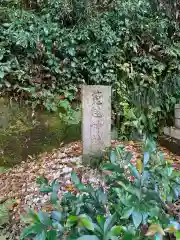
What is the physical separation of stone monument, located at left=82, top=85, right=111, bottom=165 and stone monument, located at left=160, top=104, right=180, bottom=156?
3.95ft

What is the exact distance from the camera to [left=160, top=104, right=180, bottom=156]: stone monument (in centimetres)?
409

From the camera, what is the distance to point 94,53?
498 centimetres

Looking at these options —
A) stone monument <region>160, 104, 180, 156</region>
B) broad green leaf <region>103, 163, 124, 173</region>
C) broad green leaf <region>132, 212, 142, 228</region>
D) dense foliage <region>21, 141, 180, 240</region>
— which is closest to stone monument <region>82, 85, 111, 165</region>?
stone monument <region>160, 104, 180, 156</region>

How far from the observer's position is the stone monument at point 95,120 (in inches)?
133

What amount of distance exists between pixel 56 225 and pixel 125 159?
0.47 m

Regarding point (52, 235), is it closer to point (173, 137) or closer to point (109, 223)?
point (109, 223)

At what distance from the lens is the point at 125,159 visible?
1301 mm

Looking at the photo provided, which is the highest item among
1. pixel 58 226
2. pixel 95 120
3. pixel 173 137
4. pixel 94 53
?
pixel 94 53

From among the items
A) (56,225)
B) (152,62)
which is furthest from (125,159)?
(152,62)

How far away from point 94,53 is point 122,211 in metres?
4.27

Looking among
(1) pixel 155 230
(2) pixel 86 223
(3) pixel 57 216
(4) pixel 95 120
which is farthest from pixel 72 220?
(4) pixel 95 120

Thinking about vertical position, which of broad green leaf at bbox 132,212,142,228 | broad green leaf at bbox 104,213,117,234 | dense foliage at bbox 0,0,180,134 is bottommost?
broad green leaf at bbox 104,213,117,234

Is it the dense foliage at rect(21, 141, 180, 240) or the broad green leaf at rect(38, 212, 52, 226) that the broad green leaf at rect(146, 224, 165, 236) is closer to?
the dense foliage at rect(21, 141, 180, 240)

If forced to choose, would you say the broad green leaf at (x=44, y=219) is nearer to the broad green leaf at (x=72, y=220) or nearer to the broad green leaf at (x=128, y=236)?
the broad green leaf at (x=72, y=220)
